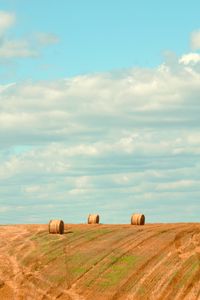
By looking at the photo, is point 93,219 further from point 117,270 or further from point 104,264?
point 117,270

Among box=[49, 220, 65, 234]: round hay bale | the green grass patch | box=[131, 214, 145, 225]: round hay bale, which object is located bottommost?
the green grass patch

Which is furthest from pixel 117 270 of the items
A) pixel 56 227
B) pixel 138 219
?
pixel 138 219

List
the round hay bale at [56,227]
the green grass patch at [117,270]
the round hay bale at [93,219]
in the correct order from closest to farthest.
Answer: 1. the green grass patch at [117,270]
2. the round hay bale at [56,227]
3. the round hay bale at [93,219]

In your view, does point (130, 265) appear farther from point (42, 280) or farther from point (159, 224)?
point (159, 224)

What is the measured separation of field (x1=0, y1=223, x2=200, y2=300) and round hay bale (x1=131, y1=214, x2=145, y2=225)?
1888 mm

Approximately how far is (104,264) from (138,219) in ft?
38.5

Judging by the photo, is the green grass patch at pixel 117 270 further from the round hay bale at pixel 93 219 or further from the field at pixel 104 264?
the round hay bale at pixel 93 219

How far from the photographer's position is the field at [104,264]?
3647 centimetres

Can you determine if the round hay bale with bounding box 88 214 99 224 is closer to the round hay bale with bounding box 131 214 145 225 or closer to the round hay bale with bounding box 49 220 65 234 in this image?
the round hay bale with bounding box 131 214 145 225

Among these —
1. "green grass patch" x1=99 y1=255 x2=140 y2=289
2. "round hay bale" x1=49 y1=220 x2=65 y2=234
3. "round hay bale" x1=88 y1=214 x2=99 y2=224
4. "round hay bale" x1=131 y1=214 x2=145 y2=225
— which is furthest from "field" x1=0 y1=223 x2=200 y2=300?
"round hay bale" x1=88 y1=214 x2=99 y2=224

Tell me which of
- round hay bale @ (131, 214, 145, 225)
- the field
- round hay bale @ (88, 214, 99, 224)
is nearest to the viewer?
the field

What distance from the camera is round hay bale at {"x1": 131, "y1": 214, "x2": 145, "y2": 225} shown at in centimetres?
5169

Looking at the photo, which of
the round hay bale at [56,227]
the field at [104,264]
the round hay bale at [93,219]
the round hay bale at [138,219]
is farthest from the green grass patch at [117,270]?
the round hay bale at [93,219]

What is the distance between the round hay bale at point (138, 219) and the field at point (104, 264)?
189cm
